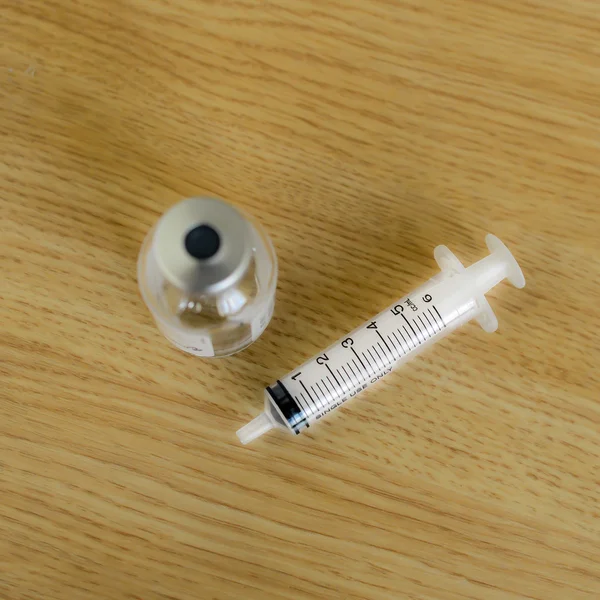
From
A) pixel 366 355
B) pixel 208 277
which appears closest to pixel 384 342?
pixel 366 355

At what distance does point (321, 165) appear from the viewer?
786mm

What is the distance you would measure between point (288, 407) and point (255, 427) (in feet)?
0.14

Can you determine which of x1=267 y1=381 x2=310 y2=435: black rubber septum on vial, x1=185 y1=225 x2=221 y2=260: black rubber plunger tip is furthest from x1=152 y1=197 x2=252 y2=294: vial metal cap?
x1=267 y1=381 x2=310 y2=435: black rubber septum on vial

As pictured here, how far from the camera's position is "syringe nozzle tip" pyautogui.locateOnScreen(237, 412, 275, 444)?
720 mm

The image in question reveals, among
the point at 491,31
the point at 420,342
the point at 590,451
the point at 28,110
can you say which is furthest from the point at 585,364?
the point at 28,110

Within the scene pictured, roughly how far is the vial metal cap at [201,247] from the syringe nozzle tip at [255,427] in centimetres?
19

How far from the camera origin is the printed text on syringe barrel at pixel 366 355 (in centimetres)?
73

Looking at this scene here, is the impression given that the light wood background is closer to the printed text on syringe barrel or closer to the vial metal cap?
the printed text on syringe barrel

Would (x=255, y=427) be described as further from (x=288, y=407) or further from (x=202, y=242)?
(x=202, y=242)

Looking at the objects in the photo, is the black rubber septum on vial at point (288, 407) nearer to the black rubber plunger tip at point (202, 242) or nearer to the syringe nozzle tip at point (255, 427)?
the syringe nozzle tip at point (255, 427)

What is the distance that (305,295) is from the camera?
0.77 m

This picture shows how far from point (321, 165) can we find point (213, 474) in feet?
1.25

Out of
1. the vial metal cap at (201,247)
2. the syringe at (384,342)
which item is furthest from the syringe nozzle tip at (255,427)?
the vial metal cap at (201,247)

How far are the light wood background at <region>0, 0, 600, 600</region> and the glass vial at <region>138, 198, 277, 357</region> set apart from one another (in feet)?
0.20
